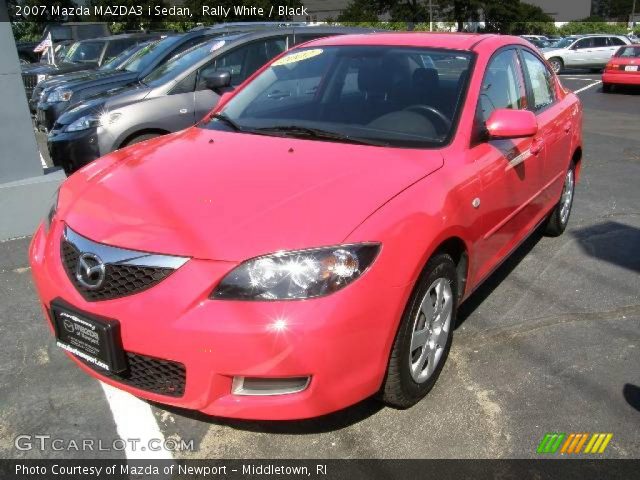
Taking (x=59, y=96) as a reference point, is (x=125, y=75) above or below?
above

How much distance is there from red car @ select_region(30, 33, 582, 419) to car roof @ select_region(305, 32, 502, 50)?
4 centimetres

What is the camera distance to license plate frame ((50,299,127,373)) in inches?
88.4

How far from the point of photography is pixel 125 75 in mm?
8508

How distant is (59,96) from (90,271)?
7.33 meters

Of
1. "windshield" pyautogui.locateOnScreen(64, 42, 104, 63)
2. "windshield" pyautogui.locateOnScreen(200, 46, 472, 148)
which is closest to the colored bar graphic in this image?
"windshield" pyautogui.locateOnScreen(200, 46, 472, 148)

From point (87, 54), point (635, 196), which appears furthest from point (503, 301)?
point (87, 54)

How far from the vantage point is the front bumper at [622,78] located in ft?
55.4

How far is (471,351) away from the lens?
Result: 3273 mm

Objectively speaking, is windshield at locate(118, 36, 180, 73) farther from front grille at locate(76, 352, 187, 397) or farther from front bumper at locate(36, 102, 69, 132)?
front grille at locate(76, 352, 187, 397)

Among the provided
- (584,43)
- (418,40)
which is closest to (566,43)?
(584,43)

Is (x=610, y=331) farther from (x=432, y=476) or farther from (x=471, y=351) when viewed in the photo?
(x=432, y=476)

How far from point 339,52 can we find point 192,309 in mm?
2218

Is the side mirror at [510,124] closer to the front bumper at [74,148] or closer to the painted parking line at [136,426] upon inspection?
the painted parking line at [136,426]

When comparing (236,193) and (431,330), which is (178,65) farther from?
(431,330)
